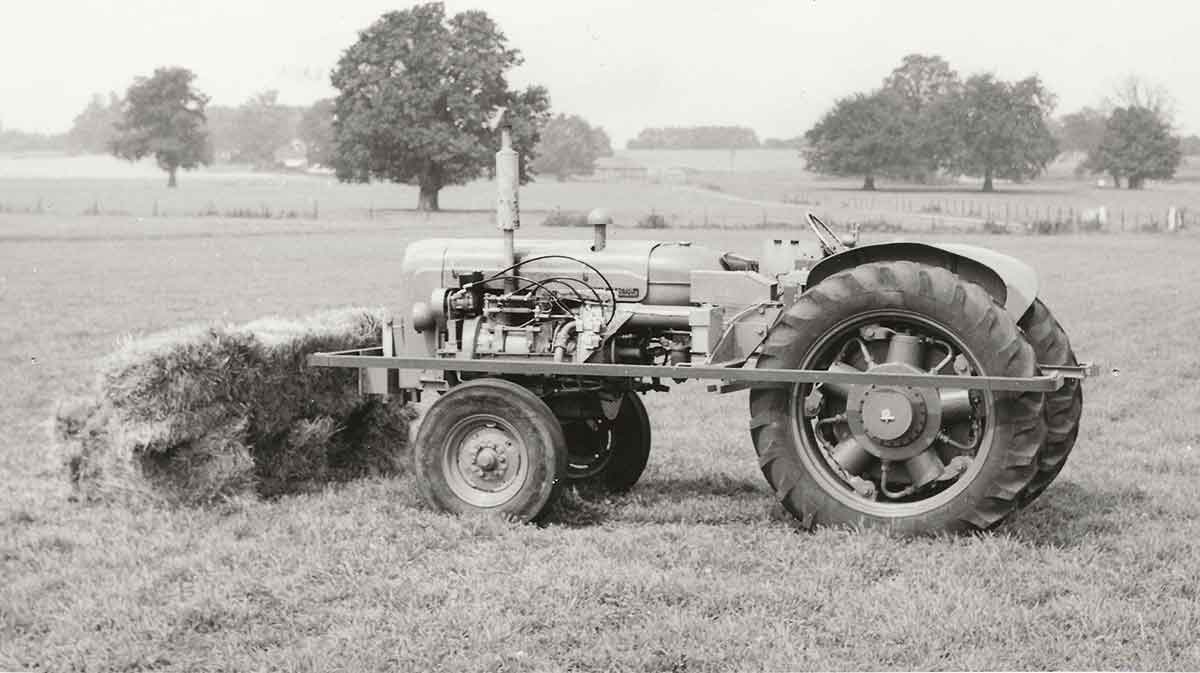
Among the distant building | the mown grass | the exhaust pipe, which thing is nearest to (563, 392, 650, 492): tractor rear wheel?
the mown grass

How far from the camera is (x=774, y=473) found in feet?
19.5

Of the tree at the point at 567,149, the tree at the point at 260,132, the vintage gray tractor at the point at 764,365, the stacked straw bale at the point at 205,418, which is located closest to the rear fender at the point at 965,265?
the vintage gray tractor at the point at 764,365

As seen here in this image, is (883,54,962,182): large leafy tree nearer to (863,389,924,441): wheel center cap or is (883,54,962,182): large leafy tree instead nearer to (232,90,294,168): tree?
(232,90,294,168): tree

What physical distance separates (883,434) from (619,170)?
97.0 m

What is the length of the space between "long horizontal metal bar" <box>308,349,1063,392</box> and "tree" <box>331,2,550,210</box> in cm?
5051

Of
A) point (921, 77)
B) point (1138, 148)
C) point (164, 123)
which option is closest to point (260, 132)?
point (164, 123)

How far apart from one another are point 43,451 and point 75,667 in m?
3.91

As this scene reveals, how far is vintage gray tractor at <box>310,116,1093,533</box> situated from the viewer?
223 inches

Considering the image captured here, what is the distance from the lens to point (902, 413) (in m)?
5.78

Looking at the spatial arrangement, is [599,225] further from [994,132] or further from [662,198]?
[994,132]

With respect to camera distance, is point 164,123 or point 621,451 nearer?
point 621,451

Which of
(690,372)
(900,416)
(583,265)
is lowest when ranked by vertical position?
(900,416)

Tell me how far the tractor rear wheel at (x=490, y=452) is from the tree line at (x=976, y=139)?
77.3 metres

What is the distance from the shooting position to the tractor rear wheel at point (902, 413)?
5.61 meters
